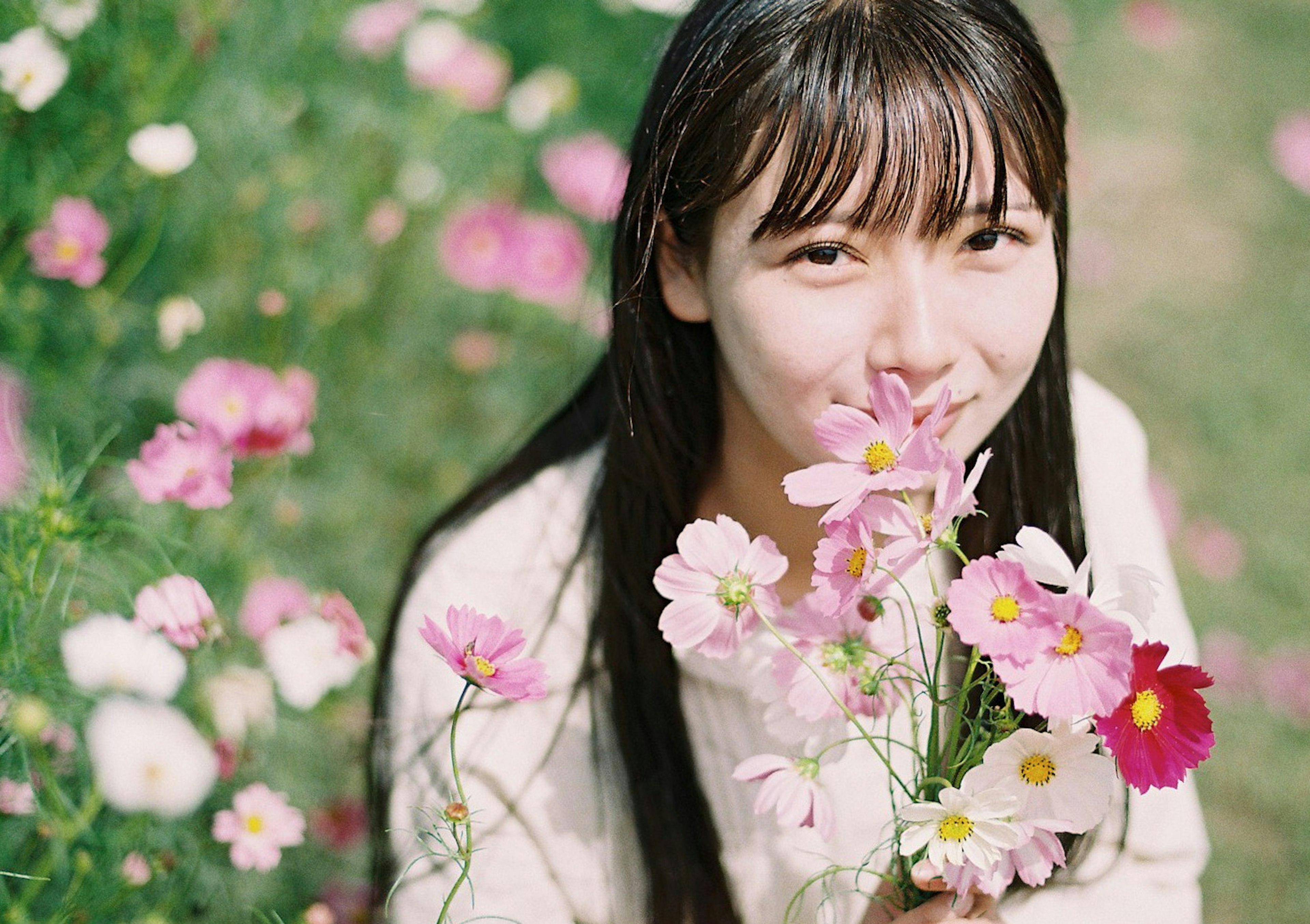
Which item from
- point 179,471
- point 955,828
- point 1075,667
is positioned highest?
point 1075,667

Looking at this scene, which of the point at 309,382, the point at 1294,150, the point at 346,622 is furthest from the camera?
the point at 1294,150

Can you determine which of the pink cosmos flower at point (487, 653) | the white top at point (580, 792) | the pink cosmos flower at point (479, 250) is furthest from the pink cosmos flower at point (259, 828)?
the pink cosmos flower at point (479, 250)

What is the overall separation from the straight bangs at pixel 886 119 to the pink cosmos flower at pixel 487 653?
325 mm

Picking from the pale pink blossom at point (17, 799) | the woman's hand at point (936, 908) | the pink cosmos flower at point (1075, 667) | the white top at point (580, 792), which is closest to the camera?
the pink cosmos flower at point (1075, 667)

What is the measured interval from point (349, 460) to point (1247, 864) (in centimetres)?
118

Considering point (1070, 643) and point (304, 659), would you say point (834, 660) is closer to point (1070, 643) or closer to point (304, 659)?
point (1070, 643)

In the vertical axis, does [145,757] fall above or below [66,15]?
below

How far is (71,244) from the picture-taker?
4.09ft

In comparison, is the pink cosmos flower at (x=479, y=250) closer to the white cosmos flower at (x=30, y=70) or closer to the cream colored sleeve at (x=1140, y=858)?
the white cosmos flower at (x=30, y=70)

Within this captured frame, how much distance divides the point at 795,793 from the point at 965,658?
120mm

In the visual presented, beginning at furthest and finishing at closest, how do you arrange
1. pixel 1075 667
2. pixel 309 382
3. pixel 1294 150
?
pixel 1294 150, pixel 309 382, pixel 1075 667

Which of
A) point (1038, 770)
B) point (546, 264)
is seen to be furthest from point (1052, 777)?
point (546, 264)

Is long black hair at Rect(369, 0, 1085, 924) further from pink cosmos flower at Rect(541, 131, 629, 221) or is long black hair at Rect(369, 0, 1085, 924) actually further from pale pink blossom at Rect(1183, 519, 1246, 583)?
pale pink blossom at Rect(1183, 519, 1246, 583)

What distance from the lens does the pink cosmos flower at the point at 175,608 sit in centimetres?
84
